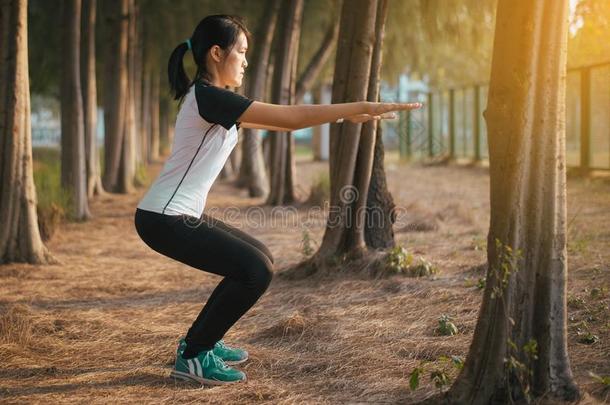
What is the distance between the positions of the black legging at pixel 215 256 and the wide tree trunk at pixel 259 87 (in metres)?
10.00

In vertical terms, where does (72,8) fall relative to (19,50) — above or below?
above

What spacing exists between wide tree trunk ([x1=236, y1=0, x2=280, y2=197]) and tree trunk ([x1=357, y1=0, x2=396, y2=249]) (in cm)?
662

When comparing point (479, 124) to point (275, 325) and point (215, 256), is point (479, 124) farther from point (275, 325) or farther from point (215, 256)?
point (215, 256)

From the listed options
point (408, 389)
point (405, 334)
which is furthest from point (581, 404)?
point (405, 334)

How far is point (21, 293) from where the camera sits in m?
6.51

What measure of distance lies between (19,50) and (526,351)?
5.91 m

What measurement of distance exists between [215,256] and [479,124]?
19.3 meters

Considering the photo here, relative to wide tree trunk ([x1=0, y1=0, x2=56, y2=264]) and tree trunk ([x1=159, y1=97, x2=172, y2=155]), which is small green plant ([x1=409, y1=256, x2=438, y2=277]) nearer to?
wide tree trunk ([x1=0, y1=0, x2=56, y2=264])

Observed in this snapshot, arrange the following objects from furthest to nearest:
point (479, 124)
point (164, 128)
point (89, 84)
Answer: point (164, 128)
point (479, 124)
point (89, 84)

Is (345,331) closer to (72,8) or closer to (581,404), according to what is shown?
(581,404)

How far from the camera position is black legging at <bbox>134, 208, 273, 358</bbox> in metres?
3.71

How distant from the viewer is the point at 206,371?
156 inches

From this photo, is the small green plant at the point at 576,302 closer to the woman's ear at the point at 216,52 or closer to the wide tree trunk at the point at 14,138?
the woman's ear at the point at 216,52

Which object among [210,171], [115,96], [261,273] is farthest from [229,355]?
[115,96]
